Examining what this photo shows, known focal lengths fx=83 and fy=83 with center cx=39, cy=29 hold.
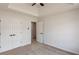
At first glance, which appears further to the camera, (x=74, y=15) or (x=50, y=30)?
(x=50, y=30)

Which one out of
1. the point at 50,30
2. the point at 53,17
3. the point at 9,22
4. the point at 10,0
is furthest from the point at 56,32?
the point at 10,0

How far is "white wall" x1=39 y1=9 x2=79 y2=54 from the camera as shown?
4.69 meters

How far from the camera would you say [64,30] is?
5418 millimetres

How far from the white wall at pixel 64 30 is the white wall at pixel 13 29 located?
1809 mm

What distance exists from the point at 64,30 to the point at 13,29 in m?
3.44

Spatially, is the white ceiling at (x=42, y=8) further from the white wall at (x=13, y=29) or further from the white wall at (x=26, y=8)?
the white wall at (x=13, y=29)

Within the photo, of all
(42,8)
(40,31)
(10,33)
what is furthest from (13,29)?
(42,8)

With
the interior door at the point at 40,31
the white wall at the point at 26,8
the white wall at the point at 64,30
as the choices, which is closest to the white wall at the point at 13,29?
the white wall at the point at 26,8

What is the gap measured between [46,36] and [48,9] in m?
2.33

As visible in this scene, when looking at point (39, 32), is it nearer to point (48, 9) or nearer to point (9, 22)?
point (48, 9)

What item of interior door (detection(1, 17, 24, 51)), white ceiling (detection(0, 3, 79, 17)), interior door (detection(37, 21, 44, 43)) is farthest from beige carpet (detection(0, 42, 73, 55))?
white ceiling (detection(0, 3, 79, 17))

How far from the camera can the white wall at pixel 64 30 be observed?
469cm

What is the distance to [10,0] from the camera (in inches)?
43.2

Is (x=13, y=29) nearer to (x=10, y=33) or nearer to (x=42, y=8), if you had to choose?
(x=10, y=33)
